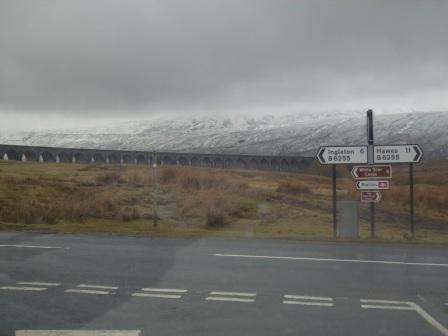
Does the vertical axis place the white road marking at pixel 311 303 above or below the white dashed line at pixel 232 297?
below

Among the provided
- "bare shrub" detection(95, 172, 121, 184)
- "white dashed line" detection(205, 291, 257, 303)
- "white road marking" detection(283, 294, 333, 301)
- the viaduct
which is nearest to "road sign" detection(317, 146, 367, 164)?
"white road marking" detection(283, 294, 333, 301)

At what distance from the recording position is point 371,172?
17078 millimetres

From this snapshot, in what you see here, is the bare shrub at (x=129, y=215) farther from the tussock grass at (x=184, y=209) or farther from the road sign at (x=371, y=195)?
the road sign at (x=371, y=195)

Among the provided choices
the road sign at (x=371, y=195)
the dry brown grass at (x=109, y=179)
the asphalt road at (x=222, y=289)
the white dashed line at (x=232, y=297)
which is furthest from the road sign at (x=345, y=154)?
the dry brown grass at (x=109, y=179)

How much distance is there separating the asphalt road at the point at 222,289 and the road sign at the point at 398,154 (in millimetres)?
4027

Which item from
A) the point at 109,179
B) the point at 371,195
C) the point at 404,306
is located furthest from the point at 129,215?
the point at 404,306

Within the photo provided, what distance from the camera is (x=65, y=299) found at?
7.75 meters

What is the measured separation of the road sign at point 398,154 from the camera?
1673 cm

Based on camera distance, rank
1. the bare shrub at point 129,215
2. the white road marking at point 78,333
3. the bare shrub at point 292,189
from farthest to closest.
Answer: the bare shrub at point 292,189
the bare shrub at point 129,215
the white road marking at point 78,333

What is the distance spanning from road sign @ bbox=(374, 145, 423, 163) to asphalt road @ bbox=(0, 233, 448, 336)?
4.03 m

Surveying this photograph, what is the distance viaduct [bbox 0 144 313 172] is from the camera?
121 metres

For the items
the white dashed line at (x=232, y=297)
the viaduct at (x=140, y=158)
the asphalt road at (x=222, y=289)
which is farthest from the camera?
the viaduct at (x=140, y=158)

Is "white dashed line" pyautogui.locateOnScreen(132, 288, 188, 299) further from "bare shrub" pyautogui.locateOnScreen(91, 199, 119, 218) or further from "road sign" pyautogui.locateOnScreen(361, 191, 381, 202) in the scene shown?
"bare shrub" pyautogui.locateOnScreen(91, 199, 119, 218)

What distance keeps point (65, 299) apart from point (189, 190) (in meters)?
24.3
